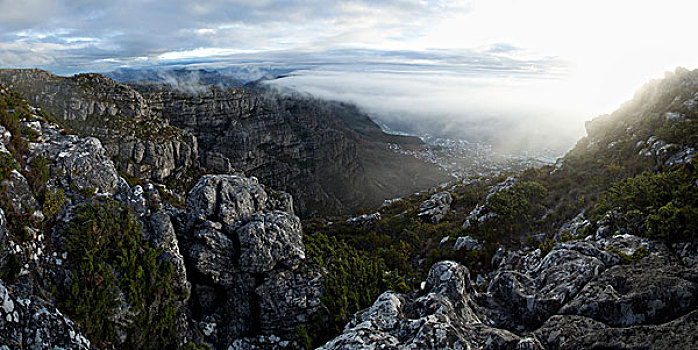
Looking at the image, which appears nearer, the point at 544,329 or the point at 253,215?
the point at 544,329

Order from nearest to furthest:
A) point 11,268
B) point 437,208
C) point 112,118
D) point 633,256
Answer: point 11,268 → point 633,256 → point 437,208 → point 112,118

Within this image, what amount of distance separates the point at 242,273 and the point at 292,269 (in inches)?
122

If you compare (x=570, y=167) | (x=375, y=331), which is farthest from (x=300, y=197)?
(x=375, y=331)

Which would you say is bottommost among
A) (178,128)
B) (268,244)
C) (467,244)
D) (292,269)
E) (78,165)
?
(467,244)

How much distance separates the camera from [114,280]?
15.5 meters

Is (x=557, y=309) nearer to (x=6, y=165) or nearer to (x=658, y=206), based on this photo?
(x=658, y=206)

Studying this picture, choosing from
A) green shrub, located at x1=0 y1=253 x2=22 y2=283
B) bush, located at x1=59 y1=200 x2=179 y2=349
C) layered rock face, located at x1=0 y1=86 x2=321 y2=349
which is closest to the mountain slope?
layered rock face, located at x1=0 y1=86 x2=321 y2=349

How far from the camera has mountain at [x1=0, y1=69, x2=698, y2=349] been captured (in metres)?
10.5

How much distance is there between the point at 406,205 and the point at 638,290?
59.5 metres

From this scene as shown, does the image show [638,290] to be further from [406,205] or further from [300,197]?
[300,197]

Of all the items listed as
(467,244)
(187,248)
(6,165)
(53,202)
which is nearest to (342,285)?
(187,248)

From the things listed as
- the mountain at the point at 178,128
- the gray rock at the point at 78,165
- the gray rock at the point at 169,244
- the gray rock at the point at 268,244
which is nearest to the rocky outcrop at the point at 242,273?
the gray rock at the point at 268,244

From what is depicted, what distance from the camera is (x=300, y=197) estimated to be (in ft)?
589

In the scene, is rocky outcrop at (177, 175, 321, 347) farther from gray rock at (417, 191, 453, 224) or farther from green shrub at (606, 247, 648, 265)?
gray rock at (417, 191, 453, 224)
